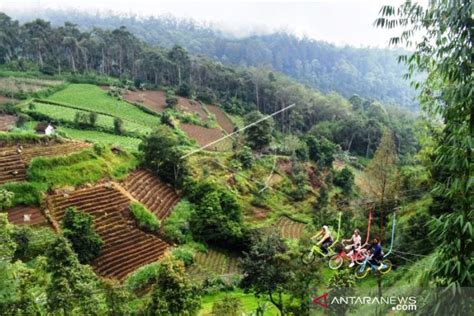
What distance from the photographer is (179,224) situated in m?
19.7

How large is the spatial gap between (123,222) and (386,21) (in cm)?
1595

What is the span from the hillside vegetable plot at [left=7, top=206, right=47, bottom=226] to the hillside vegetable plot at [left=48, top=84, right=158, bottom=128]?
62.5 ft

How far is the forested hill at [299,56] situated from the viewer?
114062 millimetres

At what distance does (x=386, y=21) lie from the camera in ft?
13.1

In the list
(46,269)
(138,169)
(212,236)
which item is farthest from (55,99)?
(46,269)

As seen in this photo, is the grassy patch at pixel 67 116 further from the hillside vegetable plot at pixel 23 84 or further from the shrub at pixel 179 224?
the shrub at pixel 179 224

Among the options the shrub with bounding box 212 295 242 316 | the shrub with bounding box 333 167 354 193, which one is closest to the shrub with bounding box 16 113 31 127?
the shrub with bounding box 212 295 242 316

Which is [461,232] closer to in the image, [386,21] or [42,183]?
[386,21]

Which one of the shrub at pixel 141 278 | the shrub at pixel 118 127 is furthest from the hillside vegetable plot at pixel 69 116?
the shrub at pixel 141 278

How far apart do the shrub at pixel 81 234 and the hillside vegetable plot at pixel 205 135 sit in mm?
18323

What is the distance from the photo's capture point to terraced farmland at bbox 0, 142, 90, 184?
57.1ft

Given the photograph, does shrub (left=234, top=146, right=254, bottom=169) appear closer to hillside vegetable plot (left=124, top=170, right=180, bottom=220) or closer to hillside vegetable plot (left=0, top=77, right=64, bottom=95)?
hillside vegetable plot (left=124, top=170, right=180, bottom=220)

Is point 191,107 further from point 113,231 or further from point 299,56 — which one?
point 299,56

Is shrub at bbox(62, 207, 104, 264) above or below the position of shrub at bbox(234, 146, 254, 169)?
above
